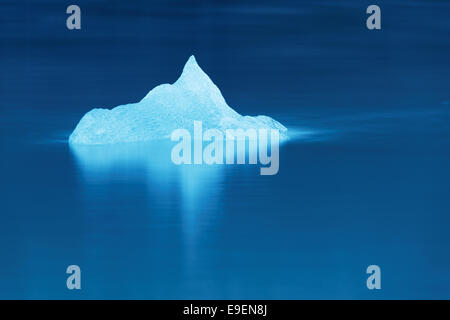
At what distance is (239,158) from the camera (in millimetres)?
8914

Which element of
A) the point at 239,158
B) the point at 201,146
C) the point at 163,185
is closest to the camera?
the point at 163,185

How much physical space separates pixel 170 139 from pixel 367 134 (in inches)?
75.1

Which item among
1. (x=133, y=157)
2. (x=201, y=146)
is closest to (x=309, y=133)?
(x=201, y=146)

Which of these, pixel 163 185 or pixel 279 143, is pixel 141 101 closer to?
pixel 279 143
